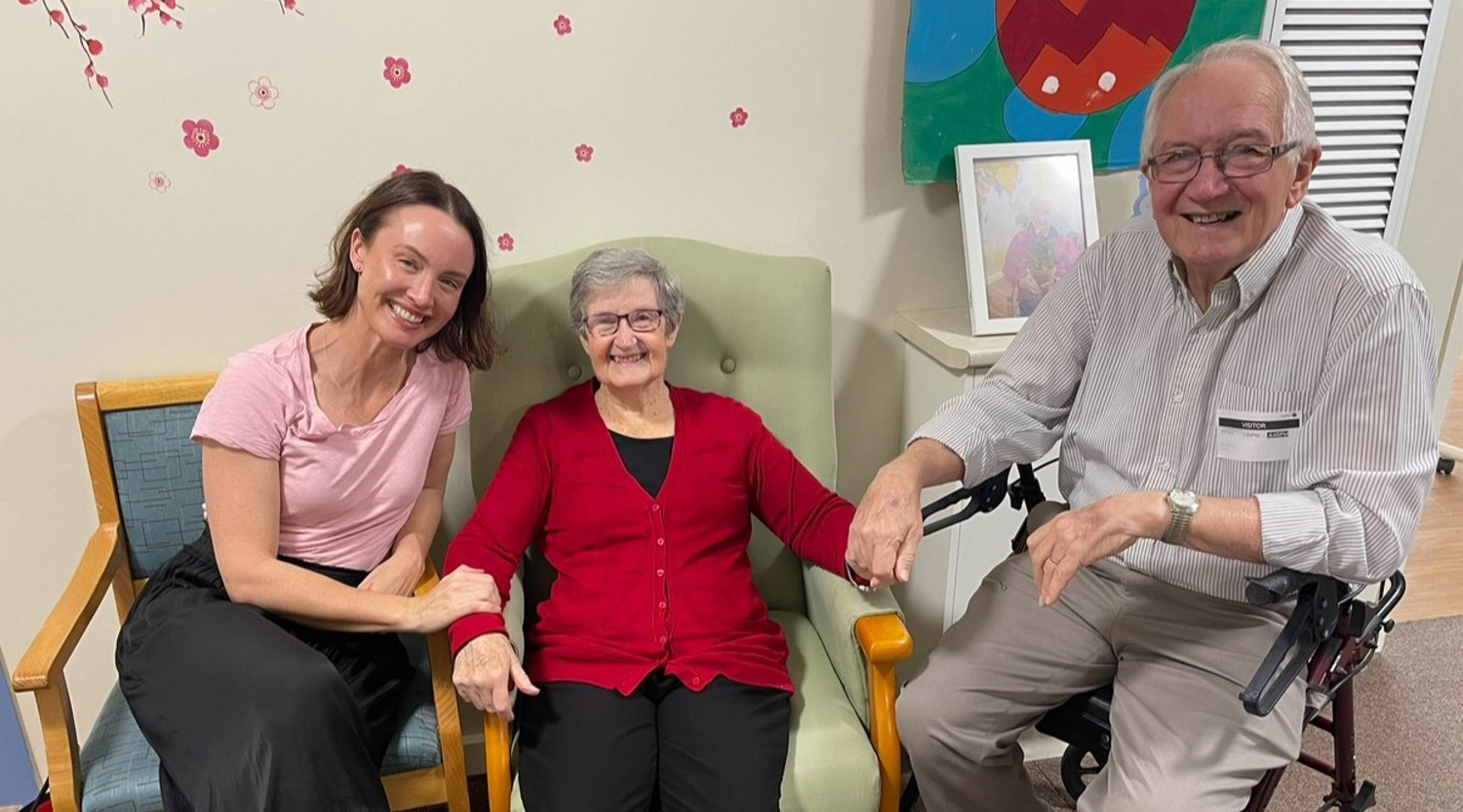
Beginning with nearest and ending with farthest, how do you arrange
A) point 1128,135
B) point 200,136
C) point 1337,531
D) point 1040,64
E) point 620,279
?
point 1337,531
point 620,279
point 200,136
point 1040,64
point 1128,135

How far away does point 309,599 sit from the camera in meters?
1.50

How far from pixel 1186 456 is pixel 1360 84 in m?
1.23

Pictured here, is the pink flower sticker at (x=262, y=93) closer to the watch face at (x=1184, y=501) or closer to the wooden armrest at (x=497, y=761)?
the wooden armrest at (x=497, y=761)

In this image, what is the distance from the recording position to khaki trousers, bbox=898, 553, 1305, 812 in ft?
4.66

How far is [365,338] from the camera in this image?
5.30 ft

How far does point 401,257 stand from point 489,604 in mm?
545

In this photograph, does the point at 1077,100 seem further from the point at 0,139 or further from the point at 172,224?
Answer: the point at 0,139

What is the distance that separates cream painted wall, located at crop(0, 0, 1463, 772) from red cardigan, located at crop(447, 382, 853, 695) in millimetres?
441

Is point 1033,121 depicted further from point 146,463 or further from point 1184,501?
point 146,463

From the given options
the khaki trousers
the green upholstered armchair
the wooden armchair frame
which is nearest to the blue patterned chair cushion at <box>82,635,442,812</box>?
the wooden armchair frame

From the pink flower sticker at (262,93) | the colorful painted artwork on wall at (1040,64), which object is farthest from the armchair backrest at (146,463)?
the colorful painted artwork on wall at (1040,64)

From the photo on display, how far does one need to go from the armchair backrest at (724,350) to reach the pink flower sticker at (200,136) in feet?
1.79

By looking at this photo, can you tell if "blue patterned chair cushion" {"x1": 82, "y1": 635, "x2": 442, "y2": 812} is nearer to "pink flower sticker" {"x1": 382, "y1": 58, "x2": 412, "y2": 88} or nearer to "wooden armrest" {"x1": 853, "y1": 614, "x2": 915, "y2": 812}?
"wooden armrest" {"x1": 853, "y1": 614, "x2": 915, "y2": 812}

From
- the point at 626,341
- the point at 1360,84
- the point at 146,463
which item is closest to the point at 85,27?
the point at 146,463
